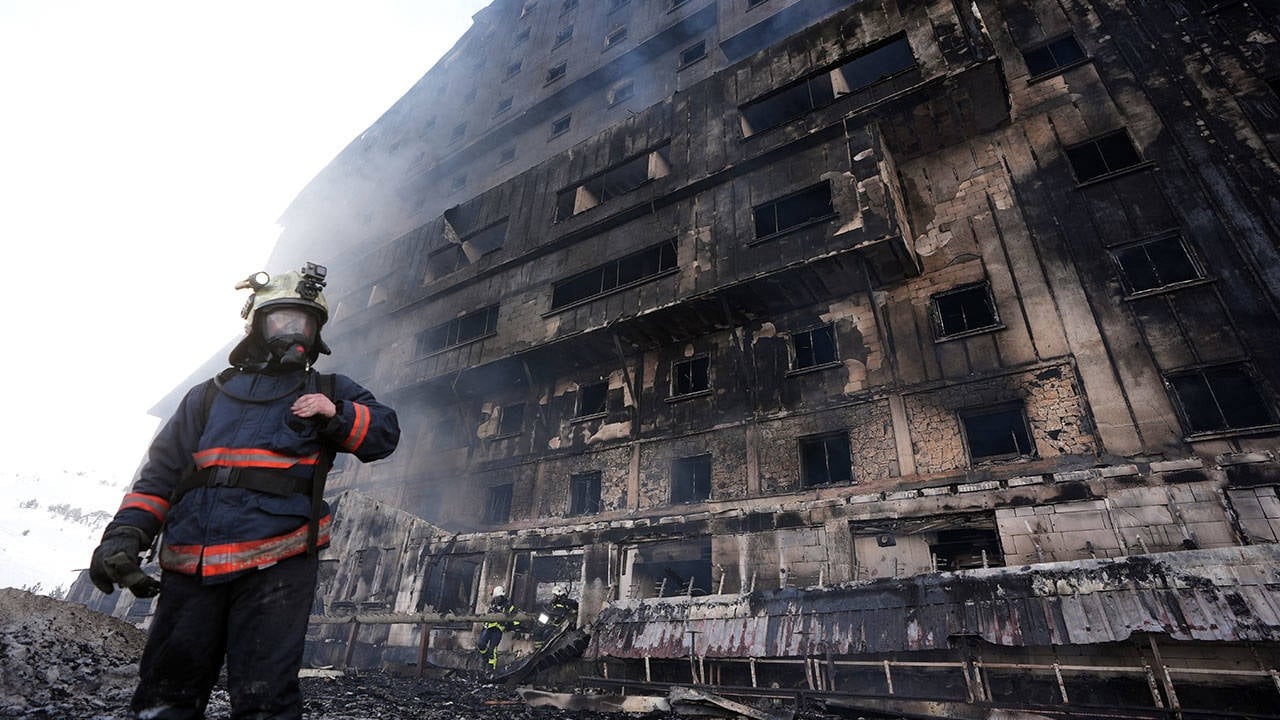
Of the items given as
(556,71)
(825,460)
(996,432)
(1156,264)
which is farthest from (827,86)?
(556,71)

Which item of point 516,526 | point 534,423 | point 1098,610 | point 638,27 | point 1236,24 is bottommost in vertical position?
point 1098,610

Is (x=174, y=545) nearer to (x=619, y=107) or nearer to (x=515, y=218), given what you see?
(x=515, y=218)

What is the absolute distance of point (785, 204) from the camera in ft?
49.0

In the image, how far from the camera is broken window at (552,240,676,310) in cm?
1659

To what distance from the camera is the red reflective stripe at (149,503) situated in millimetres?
2765

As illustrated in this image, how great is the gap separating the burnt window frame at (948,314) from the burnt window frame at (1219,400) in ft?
9.80

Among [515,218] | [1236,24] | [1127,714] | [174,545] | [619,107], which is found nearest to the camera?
[174,545]

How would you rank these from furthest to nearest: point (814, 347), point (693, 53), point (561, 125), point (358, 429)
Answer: point (561, 125) < point (693, 53) < point (814, 347) < point (358, 429)

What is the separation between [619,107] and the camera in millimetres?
26234

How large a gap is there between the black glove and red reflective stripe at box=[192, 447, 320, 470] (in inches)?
16.7

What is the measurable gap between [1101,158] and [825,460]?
964cm

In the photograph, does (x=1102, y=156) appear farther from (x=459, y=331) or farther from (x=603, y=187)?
(x=459, y=331)

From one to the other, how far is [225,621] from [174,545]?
437mm

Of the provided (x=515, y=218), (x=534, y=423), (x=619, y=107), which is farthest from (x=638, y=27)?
(x=534, y=423)
